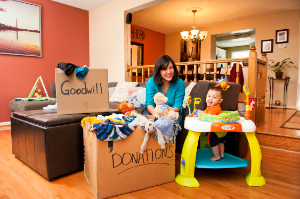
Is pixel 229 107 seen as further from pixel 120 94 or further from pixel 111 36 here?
pixel 111 36

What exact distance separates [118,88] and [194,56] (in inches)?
176

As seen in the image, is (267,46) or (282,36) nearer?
(282,36)

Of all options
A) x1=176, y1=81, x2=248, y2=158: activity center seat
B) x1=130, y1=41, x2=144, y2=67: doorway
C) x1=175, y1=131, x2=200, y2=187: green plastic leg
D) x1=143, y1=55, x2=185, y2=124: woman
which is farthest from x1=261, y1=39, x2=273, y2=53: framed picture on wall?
x1=175, y1=131, x2=200, y2=187: green plastic leg

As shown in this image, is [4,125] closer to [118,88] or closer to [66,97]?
[118,88]

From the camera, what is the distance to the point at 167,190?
139cm

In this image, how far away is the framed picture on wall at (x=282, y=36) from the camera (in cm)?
551

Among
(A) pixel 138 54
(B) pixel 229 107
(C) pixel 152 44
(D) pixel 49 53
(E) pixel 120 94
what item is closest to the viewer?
(B) pixel 229 107

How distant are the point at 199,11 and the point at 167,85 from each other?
4100 millimetres

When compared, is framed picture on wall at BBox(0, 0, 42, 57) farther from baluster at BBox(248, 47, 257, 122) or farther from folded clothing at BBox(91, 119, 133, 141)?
baluster at BBox(248, 47, 257, 122)

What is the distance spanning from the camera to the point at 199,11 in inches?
205

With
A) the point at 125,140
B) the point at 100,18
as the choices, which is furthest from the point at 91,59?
the point at 125,140

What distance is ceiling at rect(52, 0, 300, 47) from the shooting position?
15.1ft

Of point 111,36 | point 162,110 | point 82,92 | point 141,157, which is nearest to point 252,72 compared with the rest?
point 162,110

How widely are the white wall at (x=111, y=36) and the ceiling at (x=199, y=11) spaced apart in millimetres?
217
